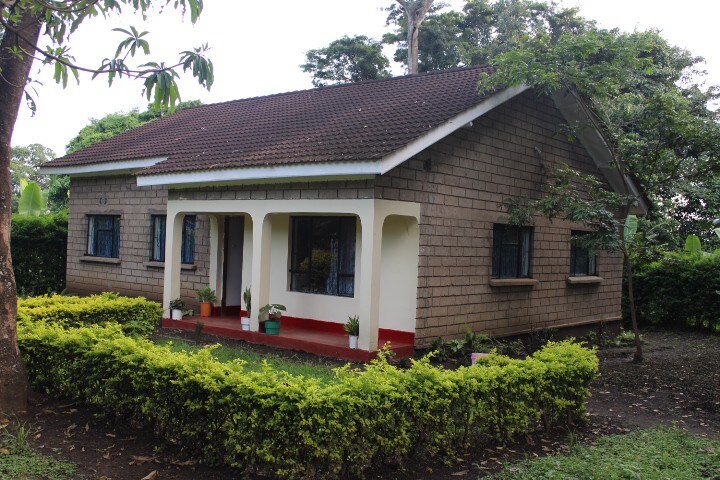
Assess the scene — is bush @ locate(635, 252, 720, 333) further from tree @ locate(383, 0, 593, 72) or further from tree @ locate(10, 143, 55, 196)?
tree @ locate(10, 143, 55, 196)

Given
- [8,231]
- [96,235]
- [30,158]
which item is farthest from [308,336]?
[30,158]

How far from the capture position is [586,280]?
14.8 metres

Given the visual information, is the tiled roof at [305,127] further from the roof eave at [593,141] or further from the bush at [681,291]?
the bush at [681,291]

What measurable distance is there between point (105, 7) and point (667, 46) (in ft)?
78.1

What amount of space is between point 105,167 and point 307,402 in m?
13.0

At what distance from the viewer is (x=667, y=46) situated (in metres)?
24.8

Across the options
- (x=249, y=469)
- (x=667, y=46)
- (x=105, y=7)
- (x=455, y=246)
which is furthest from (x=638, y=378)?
(x=667, y=46)

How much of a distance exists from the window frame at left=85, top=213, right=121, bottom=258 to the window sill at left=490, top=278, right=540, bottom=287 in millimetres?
9865

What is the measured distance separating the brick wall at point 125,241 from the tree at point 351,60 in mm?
18485

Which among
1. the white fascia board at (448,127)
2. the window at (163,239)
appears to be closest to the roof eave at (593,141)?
the white fascia board at (448,127)

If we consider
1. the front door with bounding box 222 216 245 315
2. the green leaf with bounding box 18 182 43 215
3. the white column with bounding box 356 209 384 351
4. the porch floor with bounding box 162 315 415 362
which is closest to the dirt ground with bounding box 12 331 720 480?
the porch floor with bounding box 162 315 415 362

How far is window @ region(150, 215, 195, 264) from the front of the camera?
15.1 m

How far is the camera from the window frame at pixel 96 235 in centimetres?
1695

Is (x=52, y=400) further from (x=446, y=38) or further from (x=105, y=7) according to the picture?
(x=446, y=38)
